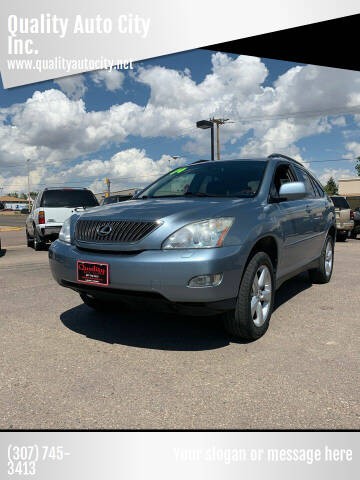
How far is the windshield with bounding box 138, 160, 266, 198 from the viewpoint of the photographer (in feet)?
13.1

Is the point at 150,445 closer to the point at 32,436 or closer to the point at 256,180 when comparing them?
the point at 32,436

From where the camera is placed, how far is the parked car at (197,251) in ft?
9.38

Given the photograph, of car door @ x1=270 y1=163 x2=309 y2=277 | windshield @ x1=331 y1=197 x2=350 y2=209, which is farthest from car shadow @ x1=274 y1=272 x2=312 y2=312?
windshield @ x1=331 y1=197 x2=350 y2=209

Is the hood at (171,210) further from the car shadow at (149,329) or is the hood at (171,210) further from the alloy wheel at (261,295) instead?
the car shadow at (149,329)

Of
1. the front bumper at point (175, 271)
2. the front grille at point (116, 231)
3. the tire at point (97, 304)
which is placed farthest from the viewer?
the tire at point (97, 304)

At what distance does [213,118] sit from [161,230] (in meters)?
31.7

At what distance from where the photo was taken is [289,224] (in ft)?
13.4

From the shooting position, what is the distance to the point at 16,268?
7594 mm

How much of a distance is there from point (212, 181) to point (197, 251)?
164 centimetres

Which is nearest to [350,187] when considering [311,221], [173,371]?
[311,221]

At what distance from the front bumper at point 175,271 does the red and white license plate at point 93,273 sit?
0.04 meters

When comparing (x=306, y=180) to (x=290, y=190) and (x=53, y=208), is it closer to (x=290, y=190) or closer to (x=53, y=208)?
(x=290, y=190)

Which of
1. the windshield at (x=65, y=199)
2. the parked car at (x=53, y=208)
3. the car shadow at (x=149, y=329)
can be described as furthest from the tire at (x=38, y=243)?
the car shadow at (x=149, y=329)

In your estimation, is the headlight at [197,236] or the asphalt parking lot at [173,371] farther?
the headlight at [197,236]
